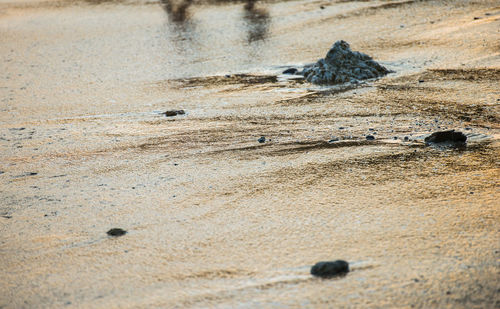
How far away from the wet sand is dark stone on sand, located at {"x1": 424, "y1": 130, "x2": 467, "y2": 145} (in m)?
0.07

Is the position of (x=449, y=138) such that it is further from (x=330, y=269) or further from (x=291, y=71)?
(x=291, y=71)

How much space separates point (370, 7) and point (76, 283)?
5394 mm

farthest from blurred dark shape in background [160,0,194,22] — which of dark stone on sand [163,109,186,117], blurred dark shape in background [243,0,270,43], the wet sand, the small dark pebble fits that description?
dark stone on sand [163,109,186,117]

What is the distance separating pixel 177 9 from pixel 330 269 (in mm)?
6094

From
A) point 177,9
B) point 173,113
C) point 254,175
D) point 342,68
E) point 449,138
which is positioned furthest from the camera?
point 177,9

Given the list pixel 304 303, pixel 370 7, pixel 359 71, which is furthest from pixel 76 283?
pixel 370 7

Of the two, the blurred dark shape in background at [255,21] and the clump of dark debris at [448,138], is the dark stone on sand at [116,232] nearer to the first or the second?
the clump of dark debris at [448,138]

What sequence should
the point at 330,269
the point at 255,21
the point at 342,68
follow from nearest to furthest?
the point at 330,269 < the point at 342,68 < the point at 255,21

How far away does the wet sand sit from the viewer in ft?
6.60

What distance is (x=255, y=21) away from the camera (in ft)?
21.7

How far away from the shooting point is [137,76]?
5.00m

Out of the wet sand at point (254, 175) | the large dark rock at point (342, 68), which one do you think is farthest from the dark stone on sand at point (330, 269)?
the large dark rock at point (342, 68)

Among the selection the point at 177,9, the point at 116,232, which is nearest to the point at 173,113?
the point at 116,232

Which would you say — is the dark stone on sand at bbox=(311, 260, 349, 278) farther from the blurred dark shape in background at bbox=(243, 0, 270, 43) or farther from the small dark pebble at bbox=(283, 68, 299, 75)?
the blurred dark shape in background at bbox=(243, 0, 270, 43)
